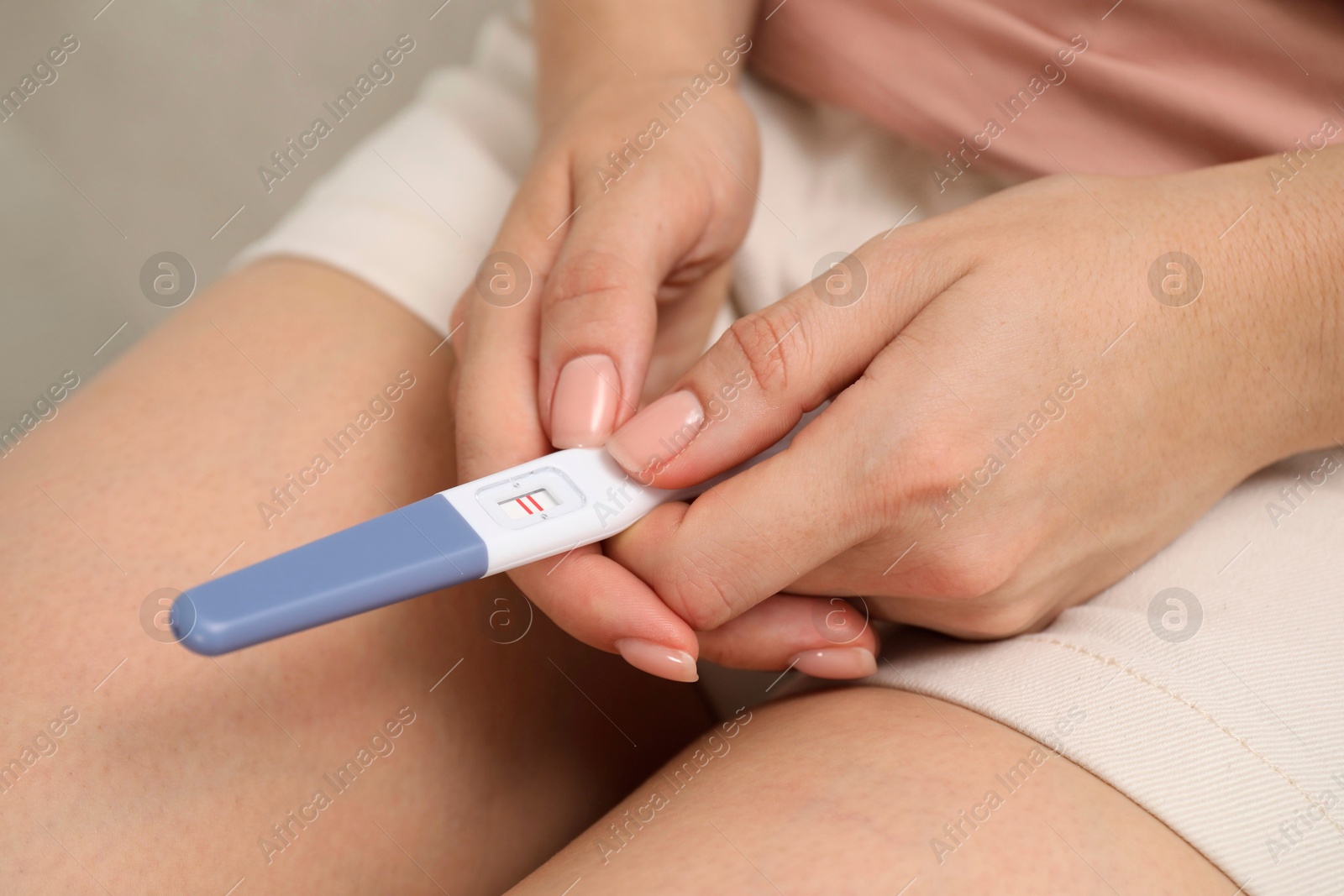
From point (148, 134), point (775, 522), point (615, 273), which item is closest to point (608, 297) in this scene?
point (615, 273)

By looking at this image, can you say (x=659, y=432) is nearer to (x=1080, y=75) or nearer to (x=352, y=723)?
(x=352, y=723)

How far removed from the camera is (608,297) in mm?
503

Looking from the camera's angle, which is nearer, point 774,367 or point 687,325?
point 774,367

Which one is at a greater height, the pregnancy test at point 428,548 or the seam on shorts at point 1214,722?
the pregnancy test at point 428,548

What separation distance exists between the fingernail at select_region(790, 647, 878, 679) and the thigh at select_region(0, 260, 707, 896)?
0.59 ft

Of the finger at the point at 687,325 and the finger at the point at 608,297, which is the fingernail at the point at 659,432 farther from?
the finger at the point at 687,325

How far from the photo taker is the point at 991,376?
17.6 inches

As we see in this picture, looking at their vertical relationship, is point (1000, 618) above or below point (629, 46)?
below

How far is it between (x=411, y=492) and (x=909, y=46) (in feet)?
1.49

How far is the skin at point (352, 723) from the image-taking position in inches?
16.3

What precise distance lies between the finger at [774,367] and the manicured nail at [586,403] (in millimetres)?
18

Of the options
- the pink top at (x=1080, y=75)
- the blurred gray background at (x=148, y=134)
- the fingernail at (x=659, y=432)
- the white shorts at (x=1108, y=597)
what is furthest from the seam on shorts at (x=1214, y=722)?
the blurred gray background at (x=148, y=134)

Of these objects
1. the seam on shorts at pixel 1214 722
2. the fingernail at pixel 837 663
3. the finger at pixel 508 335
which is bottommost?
the seam on shorts at pixel 1214 722

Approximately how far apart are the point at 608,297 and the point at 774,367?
0.10 metres
